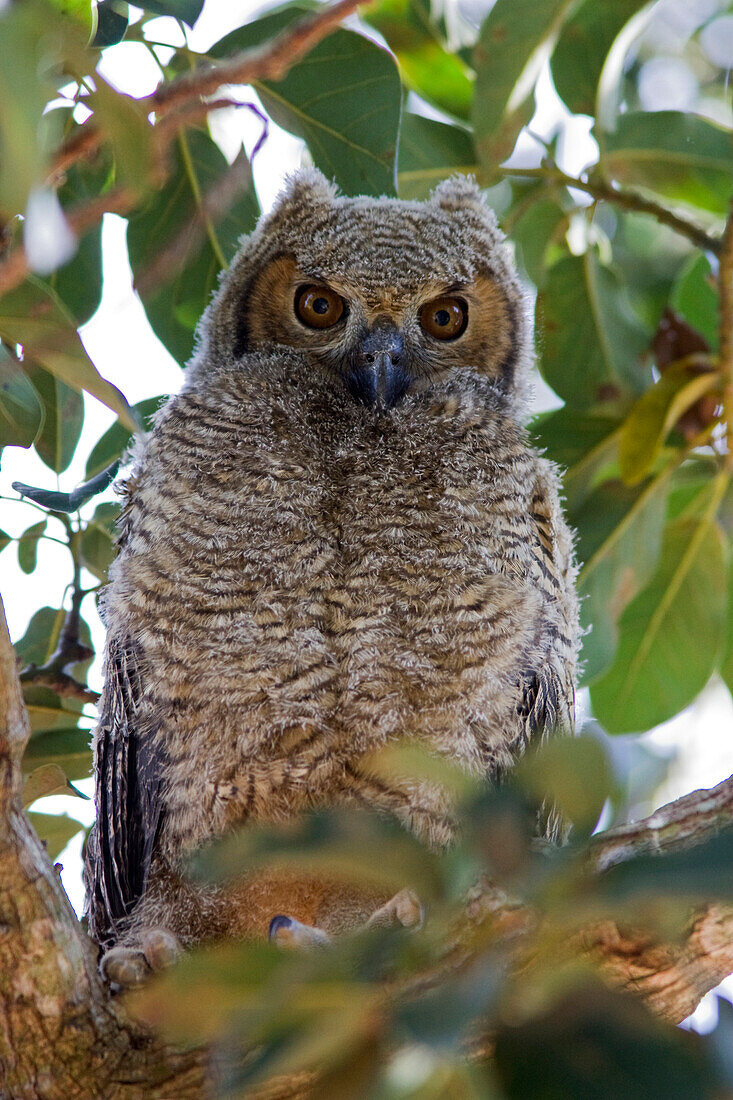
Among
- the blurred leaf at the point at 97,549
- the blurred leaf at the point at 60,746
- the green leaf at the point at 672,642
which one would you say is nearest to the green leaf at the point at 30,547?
the blurred leaf at the point at 97,549

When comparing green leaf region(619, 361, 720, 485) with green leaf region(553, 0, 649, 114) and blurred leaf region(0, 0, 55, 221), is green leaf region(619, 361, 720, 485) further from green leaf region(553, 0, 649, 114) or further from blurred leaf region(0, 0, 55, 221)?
blurred leaf region(0, 0, 55, 221)

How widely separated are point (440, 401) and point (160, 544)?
698mm

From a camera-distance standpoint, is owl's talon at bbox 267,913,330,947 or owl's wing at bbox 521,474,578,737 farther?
owl's wing at bbox 521,474,578,737

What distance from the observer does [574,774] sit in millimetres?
835

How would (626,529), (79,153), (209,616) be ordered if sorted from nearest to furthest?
1. (79,153)
2. (209,616)
3. (626,529)

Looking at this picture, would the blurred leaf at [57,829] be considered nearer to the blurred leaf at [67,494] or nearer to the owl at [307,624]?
the owl at [307,624]

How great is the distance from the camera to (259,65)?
1.20 metres

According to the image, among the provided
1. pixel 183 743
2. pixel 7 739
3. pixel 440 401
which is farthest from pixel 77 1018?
pixel 440 401

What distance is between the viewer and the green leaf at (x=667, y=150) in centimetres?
274

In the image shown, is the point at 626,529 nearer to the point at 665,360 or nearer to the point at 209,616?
the point at 665,360

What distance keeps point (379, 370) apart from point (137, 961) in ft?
4.20

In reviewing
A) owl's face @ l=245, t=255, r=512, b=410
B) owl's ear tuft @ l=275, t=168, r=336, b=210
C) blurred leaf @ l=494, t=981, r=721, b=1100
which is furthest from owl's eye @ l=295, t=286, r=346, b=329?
blurred leaf @ l=494, t=981, r=721, b=1100

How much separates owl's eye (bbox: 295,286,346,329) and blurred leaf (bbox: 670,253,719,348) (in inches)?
39.6

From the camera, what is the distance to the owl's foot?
1615 millimetres
